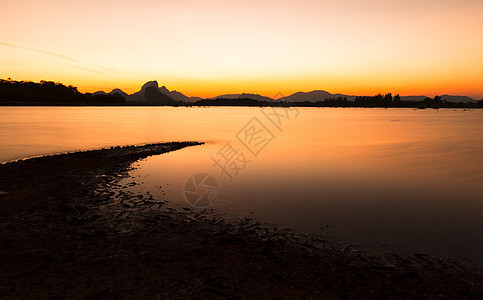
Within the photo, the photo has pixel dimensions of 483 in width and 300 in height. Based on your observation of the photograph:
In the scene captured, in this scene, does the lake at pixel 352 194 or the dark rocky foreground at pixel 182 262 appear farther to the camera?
the lake at pixel 352 194

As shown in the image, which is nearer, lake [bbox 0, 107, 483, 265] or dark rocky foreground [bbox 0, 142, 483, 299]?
dark rocky foreground [bbox 0, 142, 483, 299]

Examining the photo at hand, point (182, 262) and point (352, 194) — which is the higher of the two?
point (182, 262)

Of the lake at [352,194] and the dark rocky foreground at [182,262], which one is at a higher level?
the dark rocky foreground at [182,262]

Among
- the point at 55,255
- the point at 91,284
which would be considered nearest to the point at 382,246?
the point at 91,284

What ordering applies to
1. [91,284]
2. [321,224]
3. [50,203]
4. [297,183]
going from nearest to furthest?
[91,284], [321,224], [50,203], [297,183]

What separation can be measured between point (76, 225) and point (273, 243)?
7.92 metres

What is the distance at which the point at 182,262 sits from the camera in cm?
857

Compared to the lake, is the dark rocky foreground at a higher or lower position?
higher

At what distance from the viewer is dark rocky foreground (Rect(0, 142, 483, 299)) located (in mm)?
7246

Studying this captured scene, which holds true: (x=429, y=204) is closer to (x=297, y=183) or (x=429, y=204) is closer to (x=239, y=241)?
(x=297, y=183)

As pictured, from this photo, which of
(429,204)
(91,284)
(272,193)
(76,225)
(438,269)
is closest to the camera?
(91,284)

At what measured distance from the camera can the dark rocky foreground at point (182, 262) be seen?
725 cm

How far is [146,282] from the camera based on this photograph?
746cm

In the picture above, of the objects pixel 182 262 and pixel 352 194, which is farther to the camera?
pixel 352 194
